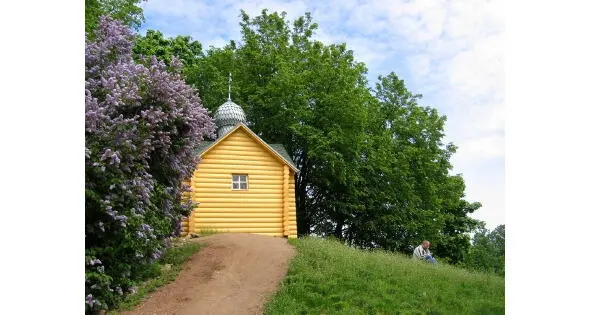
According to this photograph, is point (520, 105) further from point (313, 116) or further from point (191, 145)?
point (313, 116)

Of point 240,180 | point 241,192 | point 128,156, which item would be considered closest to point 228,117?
point 240,180

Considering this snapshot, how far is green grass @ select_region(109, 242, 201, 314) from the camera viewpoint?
11.0m

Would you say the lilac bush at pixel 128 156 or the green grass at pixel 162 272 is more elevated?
the lilac bush at pixel 128 156

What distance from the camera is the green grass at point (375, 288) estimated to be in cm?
1083

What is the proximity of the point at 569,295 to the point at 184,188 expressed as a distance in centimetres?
857

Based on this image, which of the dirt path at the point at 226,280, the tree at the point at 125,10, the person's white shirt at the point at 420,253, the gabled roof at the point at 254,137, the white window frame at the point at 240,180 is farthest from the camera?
the tree at the point at 125,10

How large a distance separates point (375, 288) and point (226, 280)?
3.09 meters

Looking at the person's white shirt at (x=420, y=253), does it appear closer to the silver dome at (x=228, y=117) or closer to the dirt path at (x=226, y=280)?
the dirt path at (x=226, y=280)

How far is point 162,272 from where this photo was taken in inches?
491

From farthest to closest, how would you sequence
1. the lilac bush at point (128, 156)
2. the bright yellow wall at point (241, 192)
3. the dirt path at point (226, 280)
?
the bright yellow wall at point (241, 192)
the dirt path at point (226, 280)
the lilac bush at point (128, 156)

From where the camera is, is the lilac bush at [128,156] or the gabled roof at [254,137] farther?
the gabled roof at [254,137]

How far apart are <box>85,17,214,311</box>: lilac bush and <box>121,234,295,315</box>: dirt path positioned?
77 cm

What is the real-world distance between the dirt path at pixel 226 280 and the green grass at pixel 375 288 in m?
0.38

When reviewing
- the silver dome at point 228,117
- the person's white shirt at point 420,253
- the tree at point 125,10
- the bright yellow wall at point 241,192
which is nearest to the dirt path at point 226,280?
the bright yellow wall at point 241,192
